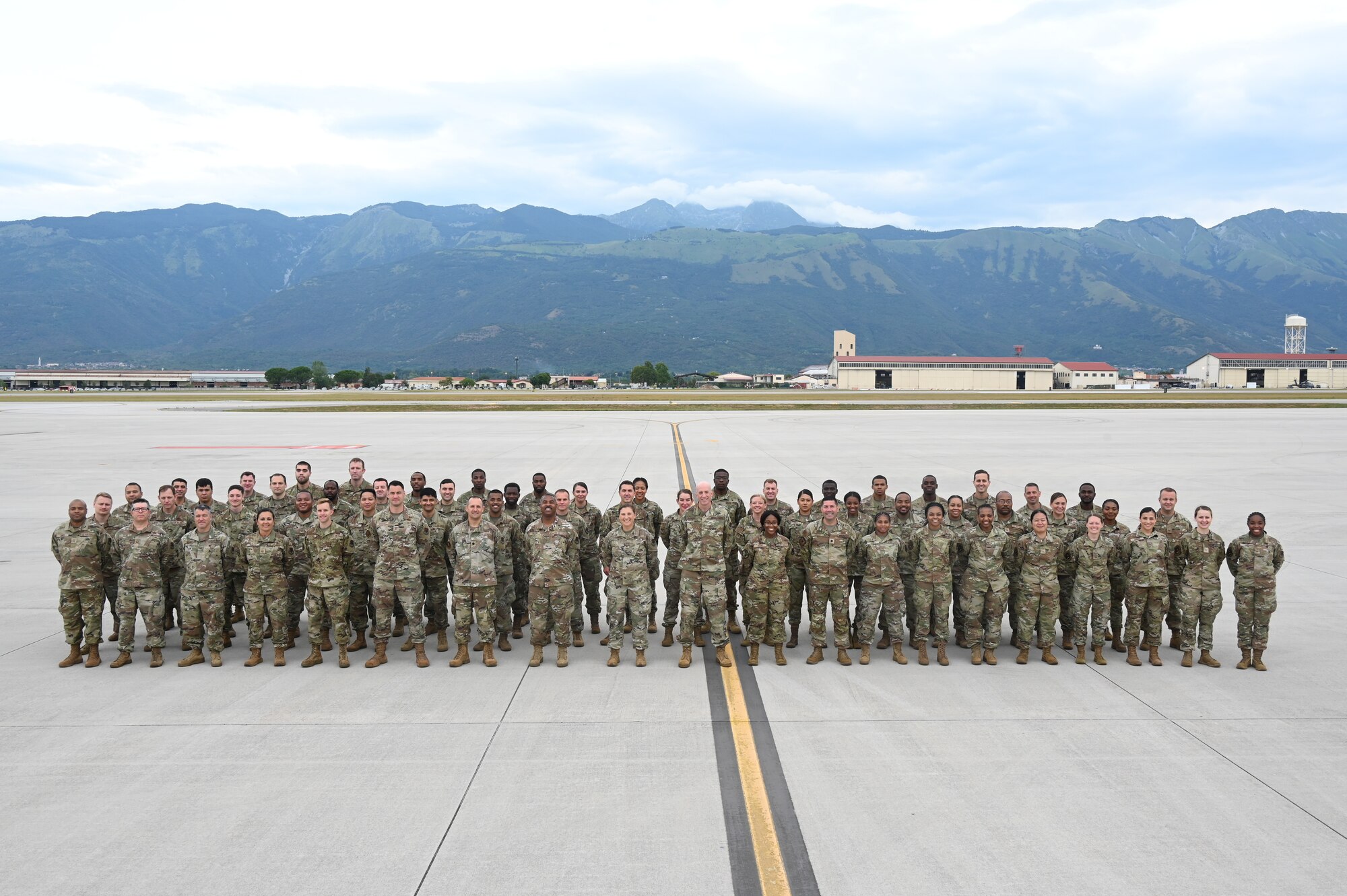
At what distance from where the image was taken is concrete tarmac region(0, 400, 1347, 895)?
5.32 m

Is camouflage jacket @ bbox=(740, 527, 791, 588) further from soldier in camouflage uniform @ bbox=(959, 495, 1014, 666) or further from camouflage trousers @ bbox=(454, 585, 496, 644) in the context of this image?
camouflage trousers @ bbox=(454, 585, 496, 644)

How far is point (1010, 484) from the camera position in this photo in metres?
22.4

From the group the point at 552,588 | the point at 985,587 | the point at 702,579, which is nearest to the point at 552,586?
the point at 552,588

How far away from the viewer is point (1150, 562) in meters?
9.16

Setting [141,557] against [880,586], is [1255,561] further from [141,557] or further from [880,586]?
[141,557]

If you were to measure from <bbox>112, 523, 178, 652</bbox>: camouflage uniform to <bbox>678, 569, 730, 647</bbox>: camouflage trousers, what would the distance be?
6.05 metres

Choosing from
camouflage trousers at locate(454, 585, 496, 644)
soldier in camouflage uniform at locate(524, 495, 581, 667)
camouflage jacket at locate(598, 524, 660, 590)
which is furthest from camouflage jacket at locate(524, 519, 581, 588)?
camouflage trousers at locate(454, 585, 496, 644)

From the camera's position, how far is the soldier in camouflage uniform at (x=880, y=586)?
30.6 ft

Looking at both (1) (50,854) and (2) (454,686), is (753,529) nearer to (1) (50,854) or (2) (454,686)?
(2) (454,686)

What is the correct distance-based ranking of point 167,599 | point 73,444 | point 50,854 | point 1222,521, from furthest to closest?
point 73,444, point 1222,521, point 167,599, point 50,854

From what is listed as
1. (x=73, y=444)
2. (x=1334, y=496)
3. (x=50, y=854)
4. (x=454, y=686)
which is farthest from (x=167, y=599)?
(x=73, y=444)

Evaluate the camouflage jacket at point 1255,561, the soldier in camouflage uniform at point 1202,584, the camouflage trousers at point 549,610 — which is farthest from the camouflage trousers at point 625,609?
the camouflage jacket at point 1255,561

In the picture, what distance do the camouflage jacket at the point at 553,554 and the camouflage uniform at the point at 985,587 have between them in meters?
4.65

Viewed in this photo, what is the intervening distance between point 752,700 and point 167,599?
24.2ft
